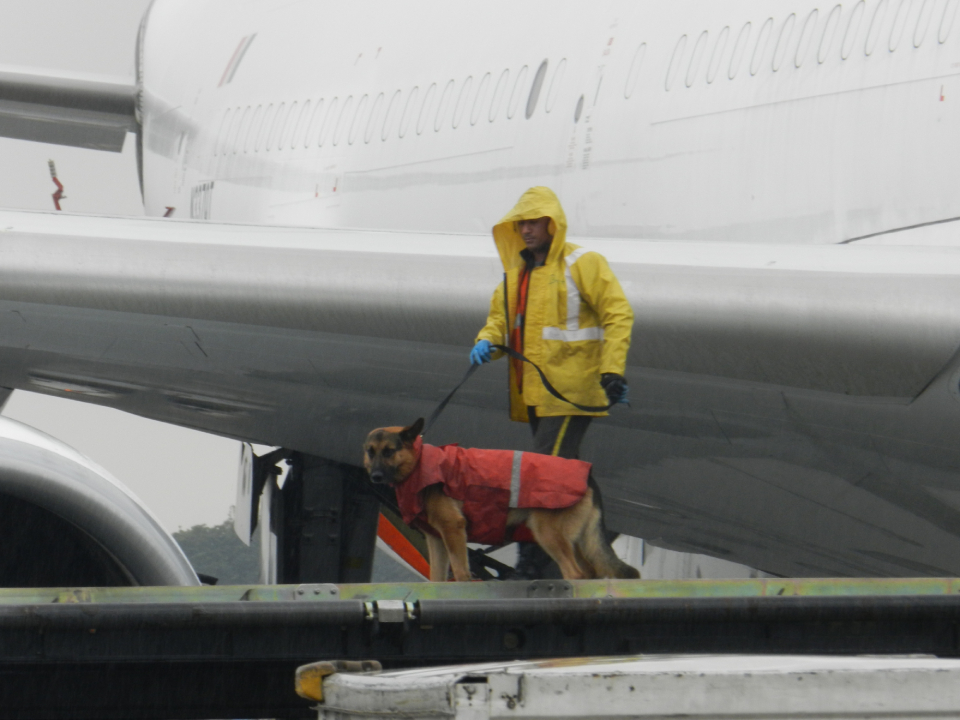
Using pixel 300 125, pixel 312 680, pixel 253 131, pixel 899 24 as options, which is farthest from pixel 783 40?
pixel 253 131

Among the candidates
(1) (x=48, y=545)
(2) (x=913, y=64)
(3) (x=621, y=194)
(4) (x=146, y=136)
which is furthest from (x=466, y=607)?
(4) (x=146, y=136)

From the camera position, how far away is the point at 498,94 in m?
8.57

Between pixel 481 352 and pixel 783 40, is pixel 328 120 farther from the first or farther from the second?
pixel 481 352

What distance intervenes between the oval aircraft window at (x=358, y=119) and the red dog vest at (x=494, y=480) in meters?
7.13

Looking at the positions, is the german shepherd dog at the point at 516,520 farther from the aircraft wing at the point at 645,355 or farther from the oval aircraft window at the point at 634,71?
the oval aircraft window at the point at 634,71

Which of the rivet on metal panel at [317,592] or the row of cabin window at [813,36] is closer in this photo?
the rivet on metal panel at [317,592]

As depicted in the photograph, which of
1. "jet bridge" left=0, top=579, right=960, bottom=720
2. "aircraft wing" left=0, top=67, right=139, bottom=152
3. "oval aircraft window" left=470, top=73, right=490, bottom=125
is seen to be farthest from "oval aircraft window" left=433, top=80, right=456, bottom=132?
"jet bridge" left=0, top=579, right=960, bottom=720

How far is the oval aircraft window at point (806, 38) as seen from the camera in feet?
19.3

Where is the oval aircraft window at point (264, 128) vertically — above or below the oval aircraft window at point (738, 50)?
above

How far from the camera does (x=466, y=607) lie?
286 centimetres

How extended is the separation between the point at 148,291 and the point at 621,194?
2.36 m

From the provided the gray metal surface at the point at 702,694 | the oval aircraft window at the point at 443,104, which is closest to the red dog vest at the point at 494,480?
the gray metal surface at the point at 702,694

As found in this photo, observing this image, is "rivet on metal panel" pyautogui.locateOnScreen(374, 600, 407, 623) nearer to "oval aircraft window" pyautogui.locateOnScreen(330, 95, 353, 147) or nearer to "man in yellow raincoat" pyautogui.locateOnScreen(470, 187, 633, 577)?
"man in yellow raincoat" pyautogui.locateOnScreen(470, 187, 633, 577)

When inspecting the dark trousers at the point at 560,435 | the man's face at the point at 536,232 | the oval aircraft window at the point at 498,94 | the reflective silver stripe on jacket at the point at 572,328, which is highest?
the oval aircraft window at the point at 498,94
